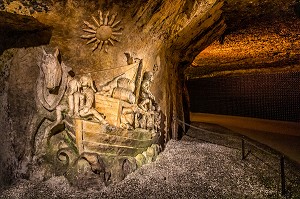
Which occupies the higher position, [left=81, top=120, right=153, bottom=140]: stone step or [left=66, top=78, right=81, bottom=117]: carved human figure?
[left=66, top=78, right=81, bottom=117]: carved human figure

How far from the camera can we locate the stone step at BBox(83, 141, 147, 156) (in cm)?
465

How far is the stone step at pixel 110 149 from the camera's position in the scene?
465 cm

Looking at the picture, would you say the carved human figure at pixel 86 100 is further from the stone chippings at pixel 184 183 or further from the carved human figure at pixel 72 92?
the stone chippings at pixel 184 183

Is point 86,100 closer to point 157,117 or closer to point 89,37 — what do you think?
point 89,37

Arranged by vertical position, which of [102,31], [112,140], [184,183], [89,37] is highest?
[102,31]

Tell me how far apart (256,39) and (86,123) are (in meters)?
7.22

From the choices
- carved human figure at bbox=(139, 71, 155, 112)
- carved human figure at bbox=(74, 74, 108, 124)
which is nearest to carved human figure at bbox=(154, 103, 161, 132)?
carved human figure at bbox=(139, 71, 155, 112)

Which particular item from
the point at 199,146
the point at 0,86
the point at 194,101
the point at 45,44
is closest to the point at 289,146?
the point at 199,146

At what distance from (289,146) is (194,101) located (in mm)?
10486

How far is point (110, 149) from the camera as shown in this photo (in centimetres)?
489

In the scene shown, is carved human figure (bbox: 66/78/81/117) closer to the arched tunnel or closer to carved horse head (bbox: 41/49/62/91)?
the arched tunnel

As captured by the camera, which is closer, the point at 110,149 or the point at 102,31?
the point at 110,149

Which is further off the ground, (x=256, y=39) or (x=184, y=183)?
(x=256, y=39)

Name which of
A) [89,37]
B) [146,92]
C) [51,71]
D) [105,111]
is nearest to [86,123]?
[105,111]
